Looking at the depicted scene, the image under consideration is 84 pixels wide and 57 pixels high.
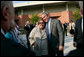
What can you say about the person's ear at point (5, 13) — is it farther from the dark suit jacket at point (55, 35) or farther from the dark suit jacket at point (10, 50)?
the dark suit jacket at point (55, 35)

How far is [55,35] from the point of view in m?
2.90

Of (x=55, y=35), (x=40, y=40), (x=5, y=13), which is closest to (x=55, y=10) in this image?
(x=40, y=40)

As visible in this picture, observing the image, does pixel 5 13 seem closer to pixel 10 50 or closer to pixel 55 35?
pixel 10 50

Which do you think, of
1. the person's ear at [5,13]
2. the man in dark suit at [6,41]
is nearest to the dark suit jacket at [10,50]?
the man in dark suit at [6,41]

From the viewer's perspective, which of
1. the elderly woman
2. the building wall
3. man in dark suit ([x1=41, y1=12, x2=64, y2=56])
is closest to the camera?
man in dark suit ([x1=41, y1=12, x2=64, y2=56])

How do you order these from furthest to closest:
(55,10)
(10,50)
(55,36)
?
1. (55,10)
2. (55,36)
3. (10,50)

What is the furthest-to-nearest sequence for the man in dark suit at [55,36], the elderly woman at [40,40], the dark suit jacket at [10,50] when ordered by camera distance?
the elderly woman at [40,40] < the man in dark suit at [55,36] < the dark suit jacket at [10,50]

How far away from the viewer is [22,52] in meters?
0.85

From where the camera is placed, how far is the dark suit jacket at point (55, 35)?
9.45 feet

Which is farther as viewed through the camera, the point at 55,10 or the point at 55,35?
the point at 55,10

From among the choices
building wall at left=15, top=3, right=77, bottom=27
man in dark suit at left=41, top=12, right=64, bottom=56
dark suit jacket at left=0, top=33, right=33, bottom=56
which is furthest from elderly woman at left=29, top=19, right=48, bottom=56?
building wall at left=15, top=3, right=77, bottom=27

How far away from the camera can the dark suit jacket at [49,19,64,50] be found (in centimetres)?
288

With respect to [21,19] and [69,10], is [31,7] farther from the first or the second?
[69,10]

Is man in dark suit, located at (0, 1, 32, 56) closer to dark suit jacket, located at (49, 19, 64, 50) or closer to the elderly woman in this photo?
dark suit jacket, located at (49, 19, 64, 50)
